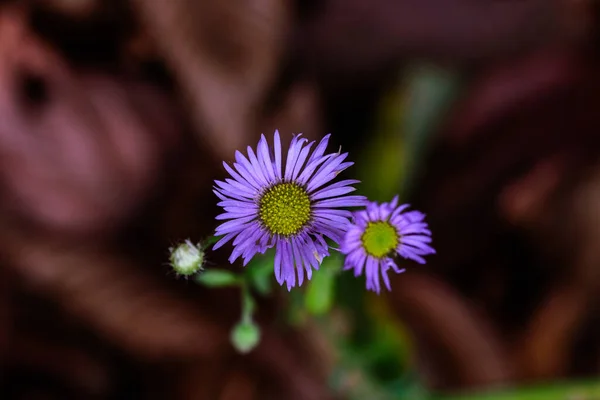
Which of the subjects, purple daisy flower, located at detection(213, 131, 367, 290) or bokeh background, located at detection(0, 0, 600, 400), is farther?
bokeh background, located at detection(0, 0, 600, 400)

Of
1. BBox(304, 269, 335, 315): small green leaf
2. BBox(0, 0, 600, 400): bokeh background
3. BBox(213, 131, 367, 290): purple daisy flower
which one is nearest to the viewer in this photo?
BBox(213, 131, 367, 290): purple daisy flower

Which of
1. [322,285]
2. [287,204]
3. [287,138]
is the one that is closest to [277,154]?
[287,204]

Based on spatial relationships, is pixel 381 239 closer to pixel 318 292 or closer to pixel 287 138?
pixel 318 292

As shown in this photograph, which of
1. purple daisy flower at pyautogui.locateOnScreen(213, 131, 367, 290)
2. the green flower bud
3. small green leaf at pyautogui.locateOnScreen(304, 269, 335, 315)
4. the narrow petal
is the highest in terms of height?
small green leaf at pyautogui.locateOnScreen(304, 269, 335, 315)

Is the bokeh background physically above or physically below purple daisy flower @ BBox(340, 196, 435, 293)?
above

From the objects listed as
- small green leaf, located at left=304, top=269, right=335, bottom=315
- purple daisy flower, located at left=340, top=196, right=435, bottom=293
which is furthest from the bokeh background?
purple daisy flower, located at left=340, top=196, right=435, bottom=293

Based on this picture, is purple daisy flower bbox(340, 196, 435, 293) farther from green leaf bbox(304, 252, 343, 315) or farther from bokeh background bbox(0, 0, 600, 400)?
bokeh background bbox(0, 0, 600, 400)

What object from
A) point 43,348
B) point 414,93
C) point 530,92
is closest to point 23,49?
point 43,348

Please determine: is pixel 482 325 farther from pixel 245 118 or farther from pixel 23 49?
pixel 23 49
